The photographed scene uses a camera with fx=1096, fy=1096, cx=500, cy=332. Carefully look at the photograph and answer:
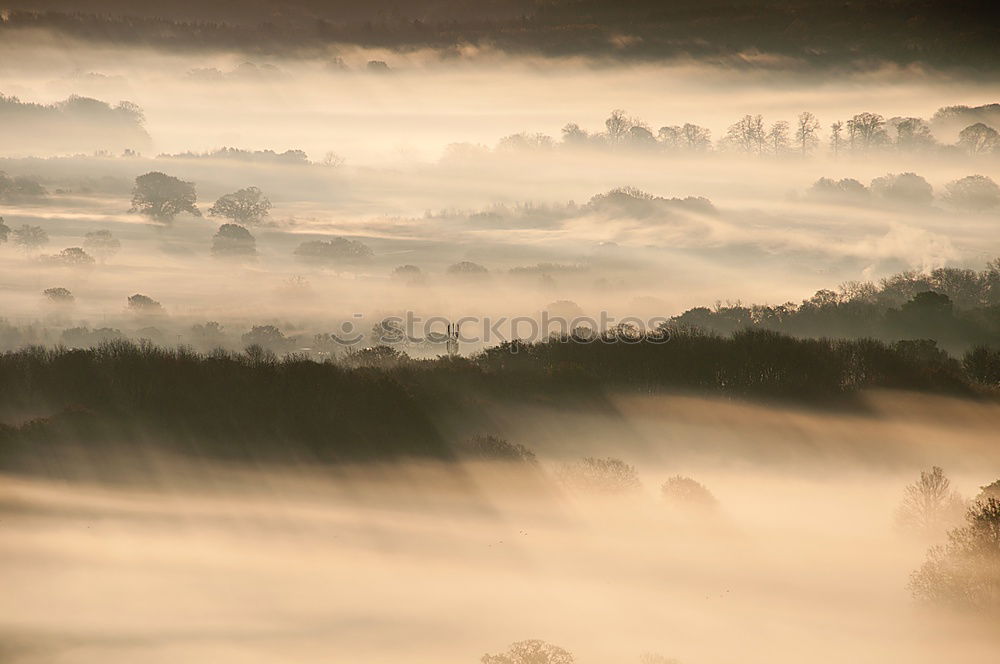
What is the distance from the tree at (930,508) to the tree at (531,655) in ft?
88.2

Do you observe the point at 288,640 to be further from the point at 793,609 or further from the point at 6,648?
the point at 793,609

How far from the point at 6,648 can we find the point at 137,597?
7.78 meters

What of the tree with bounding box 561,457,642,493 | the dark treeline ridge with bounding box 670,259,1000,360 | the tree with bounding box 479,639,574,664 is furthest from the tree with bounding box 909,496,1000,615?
the dark treeline ridge with bounding box 670,259,1000,360

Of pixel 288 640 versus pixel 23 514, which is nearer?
pixel 288 640

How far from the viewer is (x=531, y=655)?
46.2 metres

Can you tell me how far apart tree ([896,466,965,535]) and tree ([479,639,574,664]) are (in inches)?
1059

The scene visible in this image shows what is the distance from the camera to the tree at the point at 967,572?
51.1m

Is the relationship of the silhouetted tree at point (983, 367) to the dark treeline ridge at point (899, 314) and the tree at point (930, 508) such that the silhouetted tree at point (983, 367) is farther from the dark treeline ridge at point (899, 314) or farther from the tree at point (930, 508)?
the tree at point (930, 508)

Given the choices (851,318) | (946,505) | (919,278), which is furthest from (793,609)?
(919,278)

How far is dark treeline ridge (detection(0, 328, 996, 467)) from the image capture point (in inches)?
2916

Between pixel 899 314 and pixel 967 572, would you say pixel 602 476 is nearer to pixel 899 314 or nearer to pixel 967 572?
pixel 967 572

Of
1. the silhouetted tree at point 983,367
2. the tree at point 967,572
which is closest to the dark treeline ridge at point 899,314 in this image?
the silhouetted tree at point 983,367

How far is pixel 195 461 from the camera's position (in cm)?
6956

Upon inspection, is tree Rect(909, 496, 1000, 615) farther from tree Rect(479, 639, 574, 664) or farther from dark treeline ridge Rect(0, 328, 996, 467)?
dark treeline ridge Rect(0, 328, 996, 467)
